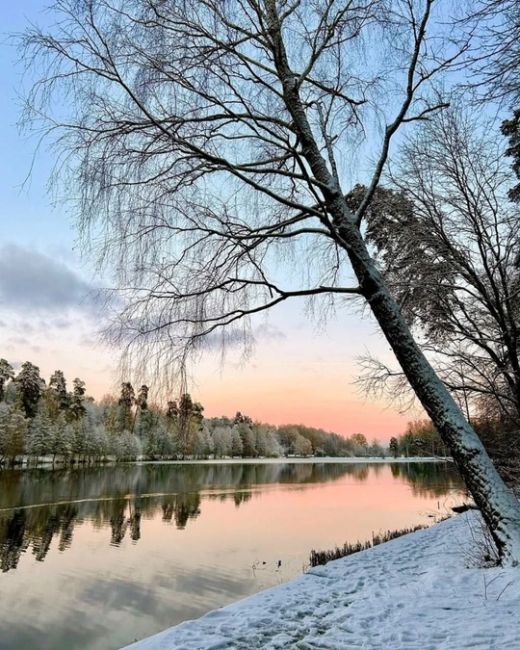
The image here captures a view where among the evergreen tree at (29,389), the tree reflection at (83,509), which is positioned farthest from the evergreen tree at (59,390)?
the tree reflection at (83,509)

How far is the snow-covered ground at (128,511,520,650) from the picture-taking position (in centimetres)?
332

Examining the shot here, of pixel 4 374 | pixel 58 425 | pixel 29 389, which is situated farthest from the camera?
pixel 29 389

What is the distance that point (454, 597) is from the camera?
4.21 m

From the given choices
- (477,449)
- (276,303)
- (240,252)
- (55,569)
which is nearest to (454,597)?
(477,449)

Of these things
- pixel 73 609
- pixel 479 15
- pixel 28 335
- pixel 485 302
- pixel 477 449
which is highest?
pixel 479 15

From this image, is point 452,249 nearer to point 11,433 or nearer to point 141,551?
point 141,551

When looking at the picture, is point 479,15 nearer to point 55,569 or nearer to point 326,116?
point 326,116

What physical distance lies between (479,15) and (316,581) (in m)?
5.81

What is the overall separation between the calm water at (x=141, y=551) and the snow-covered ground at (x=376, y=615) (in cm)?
479

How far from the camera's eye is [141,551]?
14180mm

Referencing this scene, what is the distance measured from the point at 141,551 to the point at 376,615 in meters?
12.0

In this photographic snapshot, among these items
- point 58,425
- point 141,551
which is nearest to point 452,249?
point 141,551

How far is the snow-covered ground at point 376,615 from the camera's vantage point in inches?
131

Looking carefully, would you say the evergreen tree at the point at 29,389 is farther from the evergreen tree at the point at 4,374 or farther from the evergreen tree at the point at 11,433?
the evergreen tree at the point at 11,433
